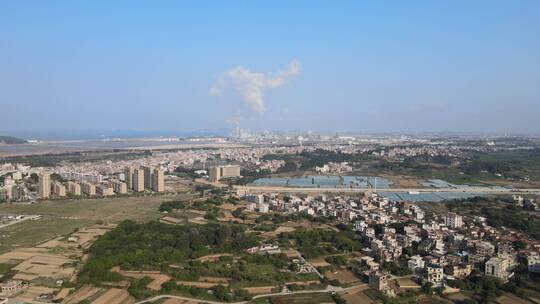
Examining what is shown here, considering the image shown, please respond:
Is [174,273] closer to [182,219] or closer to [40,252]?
[40,252]

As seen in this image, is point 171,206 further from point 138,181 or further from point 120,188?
point 138,181

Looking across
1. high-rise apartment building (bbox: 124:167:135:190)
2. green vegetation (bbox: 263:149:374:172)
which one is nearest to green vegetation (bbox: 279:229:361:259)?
high-rise apartment building (bbox: 124:167:135:190)

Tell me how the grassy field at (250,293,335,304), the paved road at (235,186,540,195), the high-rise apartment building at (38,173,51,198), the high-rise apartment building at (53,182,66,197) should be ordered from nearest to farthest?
the grassy field at (250,293,335,304) < the high-rise apartment building at (38,173,51,198) < the high-rise apartment building at (53,182,66,197) < the paved road at (235,186,540,195)

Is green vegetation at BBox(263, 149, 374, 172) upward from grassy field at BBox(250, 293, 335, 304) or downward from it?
upward

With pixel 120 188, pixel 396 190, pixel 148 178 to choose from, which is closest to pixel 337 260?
pixel 396 190

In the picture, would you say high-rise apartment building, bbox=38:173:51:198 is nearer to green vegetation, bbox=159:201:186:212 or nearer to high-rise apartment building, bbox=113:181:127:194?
high-rise apartment building, bbox=113:181:127:194

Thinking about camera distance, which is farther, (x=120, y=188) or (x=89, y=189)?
(x=120, y=188)

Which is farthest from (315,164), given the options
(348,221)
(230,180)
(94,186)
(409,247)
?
(409,247)
